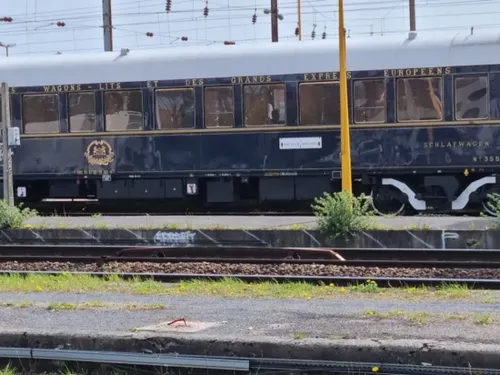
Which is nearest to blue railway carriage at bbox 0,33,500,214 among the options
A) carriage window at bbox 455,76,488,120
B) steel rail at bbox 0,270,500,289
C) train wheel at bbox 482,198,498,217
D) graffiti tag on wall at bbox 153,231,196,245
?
carriage window at bbox 455,76,488,120

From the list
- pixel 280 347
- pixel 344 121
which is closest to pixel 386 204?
pixel 344 121

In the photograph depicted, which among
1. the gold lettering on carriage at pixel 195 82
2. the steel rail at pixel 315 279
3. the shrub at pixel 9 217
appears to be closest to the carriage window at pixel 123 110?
the gold lettering on carriage at pixel 195 82

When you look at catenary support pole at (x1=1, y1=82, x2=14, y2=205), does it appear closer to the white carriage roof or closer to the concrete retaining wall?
the concrete retaining wall

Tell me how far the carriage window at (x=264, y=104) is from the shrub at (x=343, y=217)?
145 inches

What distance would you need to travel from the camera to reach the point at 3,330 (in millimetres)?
6145

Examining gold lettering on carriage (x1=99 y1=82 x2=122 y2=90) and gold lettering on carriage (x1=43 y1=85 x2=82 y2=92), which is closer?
gold lettering on carriage (x1=99 y1=82 x2=122 y2=90)

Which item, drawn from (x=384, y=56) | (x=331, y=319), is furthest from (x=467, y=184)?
(x=331, y=319)

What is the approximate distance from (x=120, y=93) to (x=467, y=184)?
305 inches

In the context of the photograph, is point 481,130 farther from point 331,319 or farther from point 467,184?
point 331,319

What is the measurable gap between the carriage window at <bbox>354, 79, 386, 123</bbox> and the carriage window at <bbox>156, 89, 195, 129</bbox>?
3.57m

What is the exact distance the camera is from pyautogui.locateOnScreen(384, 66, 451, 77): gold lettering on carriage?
16703 millimetres

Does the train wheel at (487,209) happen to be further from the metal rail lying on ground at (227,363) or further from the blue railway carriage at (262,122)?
the metal rail lying on ground at (227,363)

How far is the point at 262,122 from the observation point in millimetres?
17672

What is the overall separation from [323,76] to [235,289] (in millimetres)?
8722
